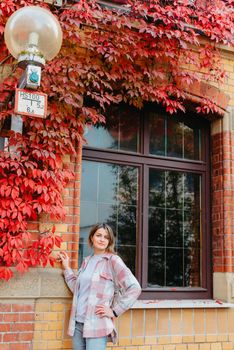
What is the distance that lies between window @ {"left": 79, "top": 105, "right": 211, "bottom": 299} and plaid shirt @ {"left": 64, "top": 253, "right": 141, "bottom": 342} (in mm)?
857

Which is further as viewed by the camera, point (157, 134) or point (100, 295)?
point (157, 134)

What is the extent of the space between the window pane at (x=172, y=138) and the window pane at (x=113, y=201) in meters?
0.51

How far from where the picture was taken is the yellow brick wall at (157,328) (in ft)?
14.0

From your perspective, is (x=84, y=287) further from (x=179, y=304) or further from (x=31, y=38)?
(x=31, y=38)

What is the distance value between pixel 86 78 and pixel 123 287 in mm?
2107

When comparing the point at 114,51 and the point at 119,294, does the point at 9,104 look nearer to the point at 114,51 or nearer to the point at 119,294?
the point at 114,51

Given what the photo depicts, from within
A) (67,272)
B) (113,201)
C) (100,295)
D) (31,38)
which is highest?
(31,38)

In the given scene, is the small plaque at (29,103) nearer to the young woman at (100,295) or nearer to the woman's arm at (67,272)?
the young woman at (100,295)

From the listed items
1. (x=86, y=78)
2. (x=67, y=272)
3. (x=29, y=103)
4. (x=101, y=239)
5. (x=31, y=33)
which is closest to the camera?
(x=31, y=33)

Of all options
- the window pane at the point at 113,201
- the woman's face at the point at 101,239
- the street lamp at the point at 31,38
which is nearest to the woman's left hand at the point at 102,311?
the woman's face at the point at 101,239

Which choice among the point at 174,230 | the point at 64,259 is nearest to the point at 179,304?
the point at 174,230

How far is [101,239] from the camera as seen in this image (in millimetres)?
4090

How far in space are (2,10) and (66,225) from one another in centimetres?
215

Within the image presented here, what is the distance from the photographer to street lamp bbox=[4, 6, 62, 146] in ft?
11.3
